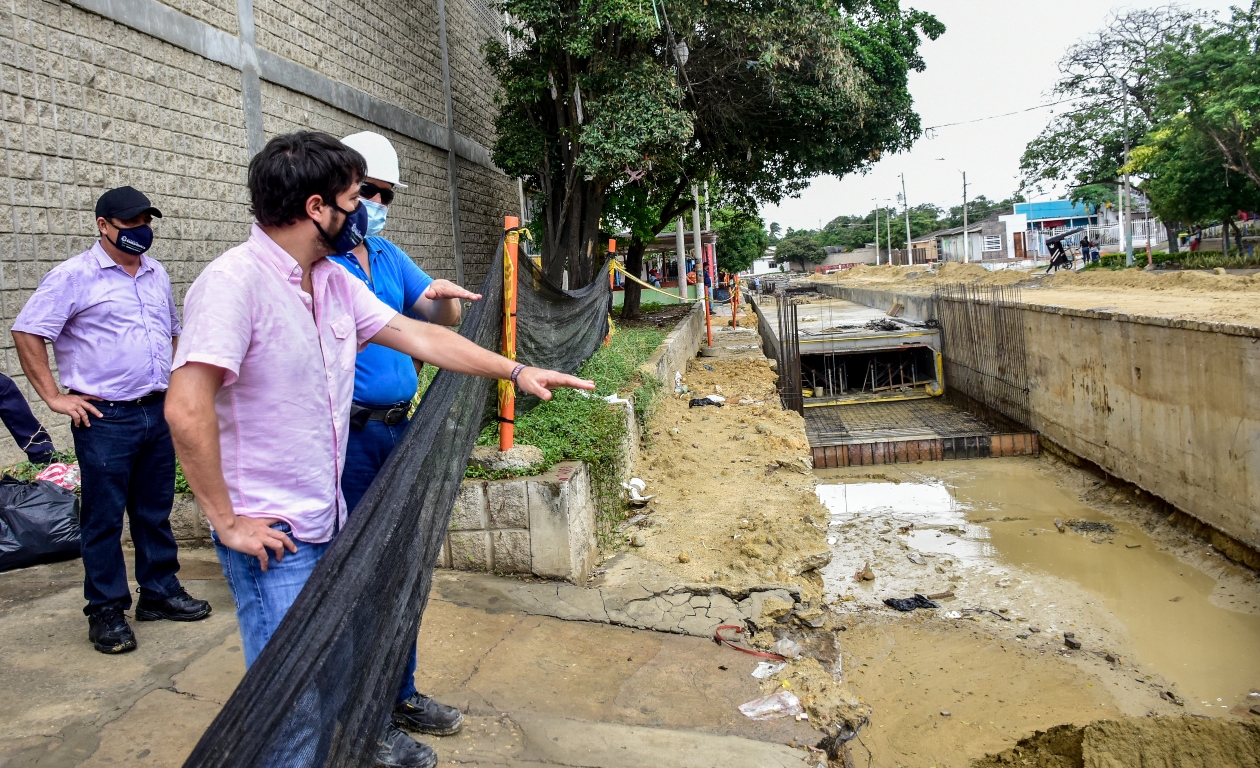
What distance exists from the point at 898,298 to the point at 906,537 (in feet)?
59.1

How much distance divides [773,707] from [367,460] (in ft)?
6.31

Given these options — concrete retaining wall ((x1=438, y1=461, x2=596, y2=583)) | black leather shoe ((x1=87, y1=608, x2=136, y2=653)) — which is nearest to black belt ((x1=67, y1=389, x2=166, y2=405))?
black leather shoe ((x1=87, y1=608, x2=136, y2=653))

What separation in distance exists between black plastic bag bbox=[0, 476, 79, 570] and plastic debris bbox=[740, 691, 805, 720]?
353 centimetres

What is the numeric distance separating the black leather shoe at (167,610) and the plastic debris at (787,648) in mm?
2599

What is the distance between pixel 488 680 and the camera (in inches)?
138

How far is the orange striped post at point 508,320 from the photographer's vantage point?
4.64 metres

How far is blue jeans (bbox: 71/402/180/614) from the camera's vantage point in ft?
10.9

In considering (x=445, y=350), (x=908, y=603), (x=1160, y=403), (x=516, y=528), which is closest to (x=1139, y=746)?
(x=908, y=603)

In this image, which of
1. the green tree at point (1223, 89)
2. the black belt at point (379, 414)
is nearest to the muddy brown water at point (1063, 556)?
the black belt at point (379, 414)

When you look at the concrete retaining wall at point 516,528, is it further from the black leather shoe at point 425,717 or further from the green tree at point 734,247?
the green tree at point 734,247

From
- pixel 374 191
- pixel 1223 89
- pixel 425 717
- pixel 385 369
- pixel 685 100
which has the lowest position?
pixel 425 717

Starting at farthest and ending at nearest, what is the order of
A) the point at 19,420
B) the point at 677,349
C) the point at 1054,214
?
the point at 1054,214
the point at 677,349
the point at 19,420

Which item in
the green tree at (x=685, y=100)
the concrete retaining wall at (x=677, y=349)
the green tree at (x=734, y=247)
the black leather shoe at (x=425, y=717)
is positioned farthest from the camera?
the green tree at (x=734, y=247)

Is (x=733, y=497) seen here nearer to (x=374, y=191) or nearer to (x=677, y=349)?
(x=374, y=191)
